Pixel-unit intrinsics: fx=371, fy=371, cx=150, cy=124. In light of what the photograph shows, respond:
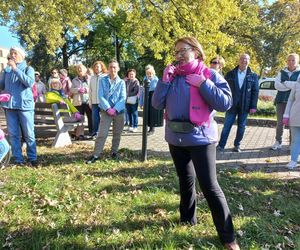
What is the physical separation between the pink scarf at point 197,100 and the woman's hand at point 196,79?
0.05 meters

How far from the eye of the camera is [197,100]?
10.7 feet

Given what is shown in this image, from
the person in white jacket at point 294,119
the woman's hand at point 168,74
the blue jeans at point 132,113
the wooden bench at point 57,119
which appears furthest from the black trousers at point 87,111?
the woman's hand at point 168,74

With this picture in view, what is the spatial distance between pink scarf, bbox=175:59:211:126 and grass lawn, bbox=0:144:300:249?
1.20 meters

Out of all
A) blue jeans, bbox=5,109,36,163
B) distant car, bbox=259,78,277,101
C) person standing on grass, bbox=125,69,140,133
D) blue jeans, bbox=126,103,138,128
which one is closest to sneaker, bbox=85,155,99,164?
blue jeans, bbox=5,109,36,163

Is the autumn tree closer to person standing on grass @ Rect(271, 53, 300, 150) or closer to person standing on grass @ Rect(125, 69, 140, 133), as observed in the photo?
person standing on grass @ Rect(125, 69, 140, 133)

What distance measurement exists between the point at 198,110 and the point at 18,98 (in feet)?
12.2

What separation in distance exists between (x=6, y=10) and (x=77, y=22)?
222 cm

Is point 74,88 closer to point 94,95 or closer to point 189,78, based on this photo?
point 94,95

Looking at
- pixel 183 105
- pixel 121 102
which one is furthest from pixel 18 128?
pixel 183 105

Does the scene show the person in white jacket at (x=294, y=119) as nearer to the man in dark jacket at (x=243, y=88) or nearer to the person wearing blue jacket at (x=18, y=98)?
the man in dark jacket at (x=243, y=88)

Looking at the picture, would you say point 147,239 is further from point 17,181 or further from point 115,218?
point 17,181

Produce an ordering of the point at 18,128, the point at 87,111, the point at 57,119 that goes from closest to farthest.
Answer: the point at 18,128, the point at 57,119, the point at 87,111

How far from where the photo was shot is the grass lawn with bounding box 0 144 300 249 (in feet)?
11.8

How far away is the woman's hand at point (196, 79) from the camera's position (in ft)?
10.4
